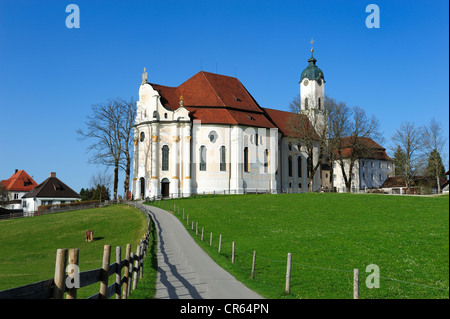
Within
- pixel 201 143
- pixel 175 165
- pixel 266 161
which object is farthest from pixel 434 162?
pixel 175 165

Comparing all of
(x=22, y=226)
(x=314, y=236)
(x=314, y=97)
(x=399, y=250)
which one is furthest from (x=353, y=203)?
(x=314, y=97)

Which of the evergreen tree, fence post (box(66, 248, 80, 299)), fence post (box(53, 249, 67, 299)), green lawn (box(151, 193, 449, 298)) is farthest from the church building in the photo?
fence post (box(53, 249, 67, 299))

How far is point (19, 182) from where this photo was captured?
96.9 metres

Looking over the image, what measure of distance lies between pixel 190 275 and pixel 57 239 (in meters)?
23.0

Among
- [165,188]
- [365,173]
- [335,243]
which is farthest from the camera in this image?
[365,173]

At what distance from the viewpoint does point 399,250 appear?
20.9m

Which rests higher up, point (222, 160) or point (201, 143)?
point (201, 143)

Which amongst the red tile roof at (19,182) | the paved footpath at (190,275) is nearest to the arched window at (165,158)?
the paved footpath at (190,275)

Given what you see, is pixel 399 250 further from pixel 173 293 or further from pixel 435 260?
pixel 173 293

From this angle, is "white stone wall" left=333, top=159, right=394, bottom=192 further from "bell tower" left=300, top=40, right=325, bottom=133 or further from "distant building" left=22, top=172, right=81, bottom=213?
"distant building" left=22, top=172, right=81, bottom=213

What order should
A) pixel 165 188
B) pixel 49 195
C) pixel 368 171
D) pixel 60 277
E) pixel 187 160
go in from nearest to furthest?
pixel 60 277, pixel 187 160, pixel 165 188, pixel 49 195, pixel 368 171

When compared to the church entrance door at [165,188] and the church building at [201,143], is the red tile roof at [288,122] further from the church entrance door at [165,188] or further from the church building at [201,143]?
the church entrance door at [165,188]

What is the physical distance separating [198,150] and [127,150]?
9.85 meters

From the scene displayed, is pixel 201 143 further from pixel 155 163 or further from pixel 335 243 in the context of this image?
pixel 335 243
